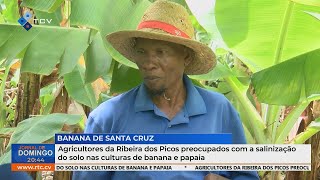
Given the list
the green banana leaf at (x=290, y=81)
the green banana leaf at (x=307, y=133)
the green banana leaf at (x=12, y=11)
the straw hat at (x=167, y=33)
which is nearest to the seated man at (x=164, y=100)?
the straw hat at (x=167, y=33)

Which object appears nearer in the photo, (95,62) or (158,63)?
(158,63)

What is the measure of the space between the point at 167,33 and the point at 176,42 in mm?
19

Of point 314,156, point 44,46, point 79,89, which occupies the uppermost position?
point 44,46

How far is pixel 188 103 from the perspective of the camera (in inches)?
30.4

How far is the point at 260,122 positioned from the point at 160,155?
0.38 metres

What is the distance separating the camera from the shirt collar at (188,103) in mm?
760

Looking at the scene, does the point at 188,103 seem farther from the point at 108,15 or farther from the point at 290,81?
the point at 290,81

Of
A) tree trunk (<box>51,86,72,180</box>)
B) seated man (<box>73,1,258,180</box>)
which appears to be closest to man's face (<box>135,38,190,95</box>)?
seated man (<box>73,1,258,180</box>)

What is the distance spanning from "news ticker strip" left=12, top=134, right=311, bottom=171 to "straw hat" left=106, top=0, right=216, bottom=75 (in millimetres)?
124

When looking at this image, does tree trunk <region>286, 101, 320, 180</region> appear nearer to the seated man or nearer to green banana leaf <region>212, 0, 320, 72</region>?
green banana leaf <region>212, 0, 320, 72</region>

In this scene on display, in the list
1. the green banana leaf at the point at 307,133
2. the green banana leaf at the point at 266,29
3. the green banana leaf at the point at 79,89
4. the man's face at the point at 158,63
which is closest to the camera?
the man's face at the point at 158,63

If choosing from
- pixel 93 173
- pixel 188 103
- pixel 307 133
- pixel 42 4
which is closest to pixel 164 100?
pixel 188 103

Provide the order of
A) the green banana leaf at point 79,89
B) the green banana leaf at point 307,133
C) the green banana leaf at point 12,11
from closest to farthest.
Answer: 1. the green banana leaf at point 307,133
2. the green banana leaf at point 79,89
3. the green banana leaf at point 12,11
